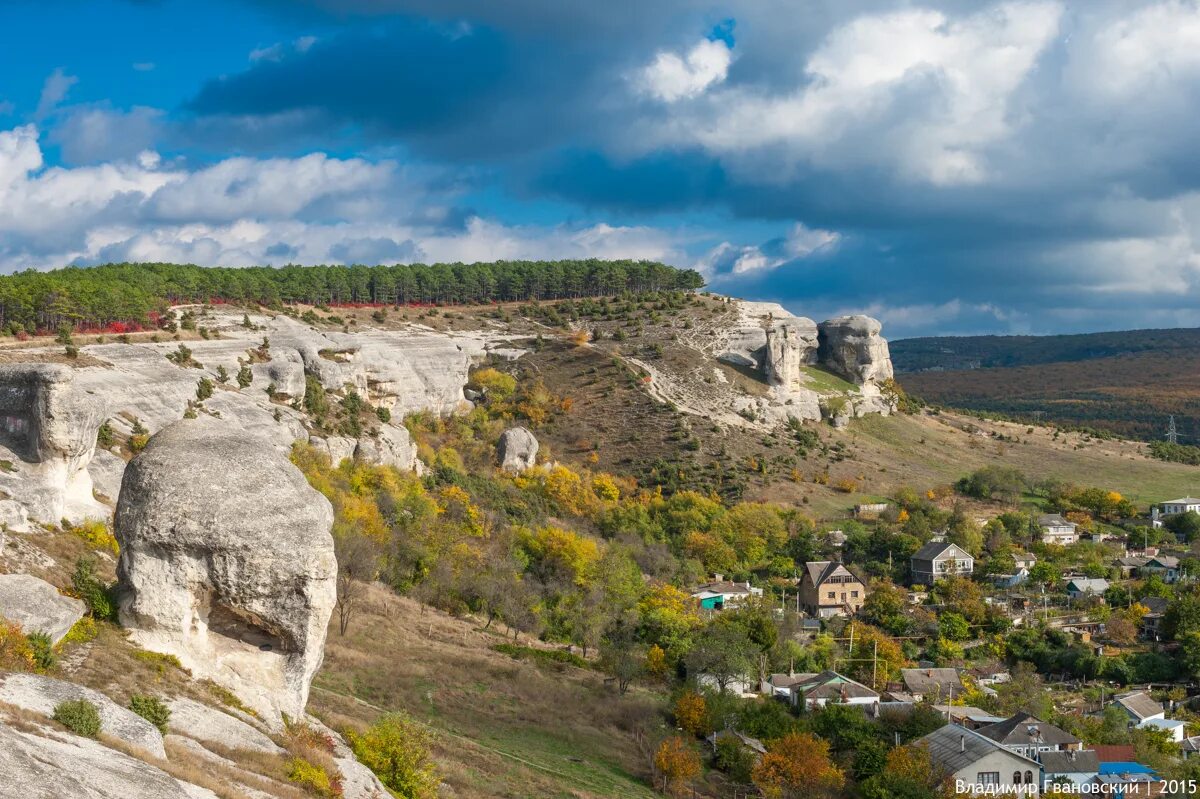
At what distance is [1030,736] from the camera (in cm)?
4003

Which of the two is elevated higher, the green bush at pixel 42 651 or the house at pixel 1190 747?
the green bush at pixel 42 651

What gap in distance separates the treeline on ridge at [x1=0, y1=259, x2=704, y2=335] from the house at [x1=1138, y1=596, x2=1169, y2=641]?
58.9 meters

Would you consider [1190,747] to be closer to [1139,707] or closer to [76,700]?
[1139,707]

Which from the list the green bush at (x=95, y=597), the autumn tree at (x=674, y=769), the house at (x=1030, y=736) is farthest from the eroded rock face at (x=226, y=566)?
the house at (x=1030, y=736)

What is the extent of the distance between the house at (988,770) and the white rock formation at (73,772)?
97.8 feet

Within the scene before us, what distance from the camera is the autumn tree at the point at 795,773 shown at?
35.2 m

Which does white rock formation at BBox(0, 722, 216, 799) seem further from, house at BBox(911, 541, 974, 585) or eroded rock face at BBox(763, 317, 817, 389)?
eroded rock face at BBox(763, 317, 817, 389)

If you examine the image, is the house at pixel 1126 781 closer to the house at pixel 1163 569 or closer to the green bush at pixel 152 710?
the house at pixel 1163 569

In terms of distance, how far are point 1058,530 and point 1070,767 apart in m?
40.3

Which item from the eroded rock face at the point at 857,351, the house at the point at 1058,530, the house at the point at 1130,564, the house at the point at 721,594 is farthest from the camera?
the eroded rock face at the point at 857,351

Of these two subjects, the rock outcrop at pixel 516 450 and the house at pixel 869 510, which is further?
the house at pixel 869 510

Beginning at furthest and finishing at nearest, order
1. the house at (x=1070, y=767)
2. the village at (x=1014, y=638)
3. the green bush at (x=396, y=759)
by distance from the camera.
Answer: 1. the village at (x=1014, y=638)
2. the house at (x=1070, y=767)
3. the green bush at (x=396, y=759)

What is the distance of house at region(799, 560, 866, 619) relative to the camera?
6225cm

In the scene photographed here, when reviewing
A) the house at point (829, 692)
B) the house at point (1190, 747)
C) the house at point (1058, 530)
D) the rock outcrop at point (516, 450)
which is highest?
the rock outcrop at point (516, 450)
